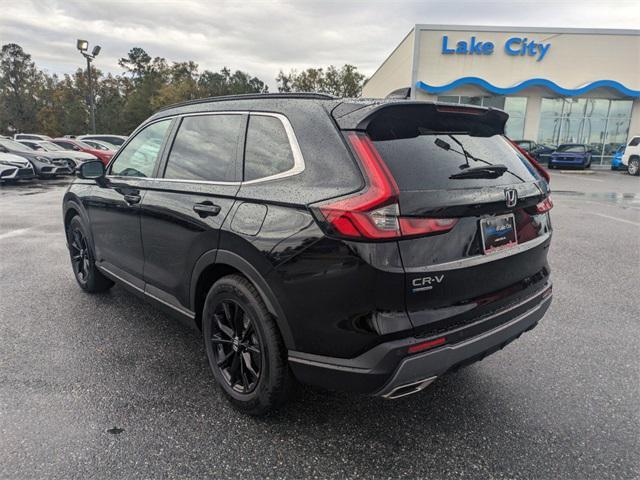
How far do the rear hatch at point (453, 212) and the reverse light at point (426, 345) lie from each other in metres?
0.04

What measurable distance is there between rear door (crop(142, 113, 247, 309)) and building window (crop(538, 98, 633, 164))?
30.5 metres

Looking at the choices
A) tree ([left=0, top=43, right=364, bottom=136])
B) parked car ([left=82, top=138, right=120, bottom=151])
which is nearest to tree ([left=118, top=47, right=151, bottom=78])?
tree ([left=0, top=43, right=364, bottom=136])

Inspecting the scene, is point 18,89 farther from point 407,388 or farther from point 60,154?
point 407,388

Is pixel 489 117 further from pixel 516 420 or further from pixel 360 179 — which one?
pixel 516 420

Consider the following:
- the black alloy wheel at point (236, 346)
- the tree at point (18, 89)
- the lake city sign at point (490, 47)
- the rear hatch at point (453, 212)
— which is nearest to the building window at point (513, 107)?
the lake city sign at point (490, 47)

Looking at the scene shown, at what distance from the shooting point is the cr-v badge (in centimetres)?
198

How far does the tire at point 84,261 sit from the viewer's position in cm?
437

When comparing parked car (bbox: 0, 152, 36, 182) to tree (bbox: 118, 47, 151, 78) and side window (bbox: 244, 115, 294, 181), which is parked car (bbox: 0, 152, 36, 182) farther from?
tree (bbox: 118, 47, 151, 78)

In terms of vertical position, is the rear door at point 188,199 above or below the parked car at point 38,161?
above

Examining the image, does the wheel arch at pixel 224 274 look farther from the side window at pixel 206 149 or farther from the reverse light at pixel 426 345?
the reverse light at pixel 426 345

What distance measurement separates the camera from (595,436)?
2.43 m

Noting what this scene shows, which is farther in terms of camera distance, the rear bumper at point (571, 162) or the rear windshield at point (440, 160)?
the rear bumper at point (571, 162)

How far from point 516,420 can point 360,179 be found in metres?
1.72

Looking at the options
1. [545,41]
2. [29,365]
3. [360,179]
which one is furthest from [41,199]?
[545,41]
